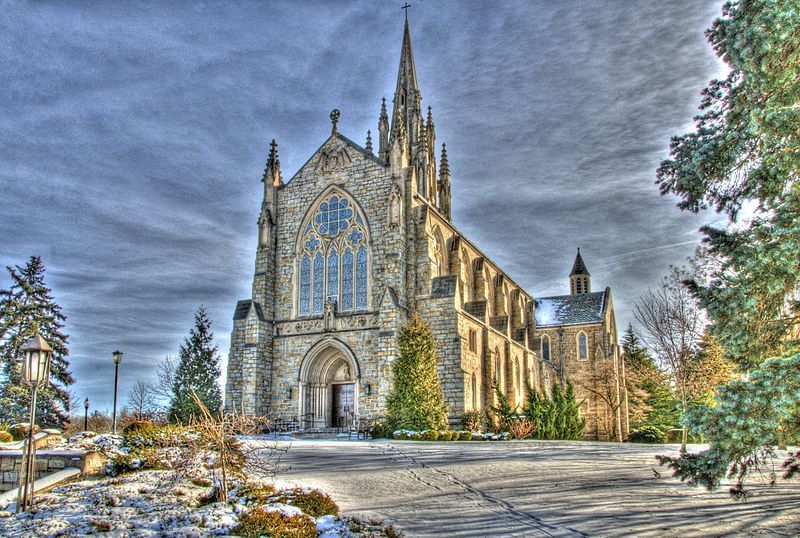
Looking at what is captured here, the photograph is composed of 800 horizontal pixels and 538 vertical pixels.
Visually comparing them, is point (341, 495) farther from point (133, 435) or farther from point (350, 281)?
point (350, 281)

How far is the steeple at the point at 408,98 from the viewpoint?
53.0 meters

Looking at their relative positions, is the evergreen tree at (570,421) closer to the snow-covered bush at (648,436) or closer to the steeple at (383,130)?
the snow-covered bush at (648,436)

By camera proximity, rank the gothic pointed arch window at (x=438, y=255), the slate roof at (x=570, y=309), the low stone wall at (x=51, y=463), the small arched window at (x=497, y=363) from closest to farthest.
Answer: the low stone wall at (x=51, y=463) < the gothic pointed arch window at (x=438, y=255) < the small arched window at (x=497, y=363) < the slate roof at (x=570, y=309)

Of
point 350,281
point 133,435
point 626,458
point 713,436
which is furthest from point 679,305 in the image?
point 133,435

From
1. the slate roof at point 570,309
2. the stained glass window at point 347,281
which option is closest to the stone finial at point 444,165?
the slate roof at point 570,309

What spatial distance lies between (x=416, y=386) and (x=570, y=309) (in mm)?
30217

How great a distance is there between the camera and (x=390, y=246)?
103 ft

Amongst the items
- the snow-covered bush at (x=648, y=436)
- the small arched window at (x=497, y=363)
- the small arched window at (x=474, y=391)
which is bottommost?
the snow-covered bush at (x=648, y=436)

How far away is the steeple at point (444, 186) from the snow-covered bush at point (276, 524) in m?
47.0

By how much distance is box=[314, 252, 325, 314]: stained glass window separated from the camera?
32969mm

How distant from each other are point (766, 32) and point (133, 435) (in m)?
15.3

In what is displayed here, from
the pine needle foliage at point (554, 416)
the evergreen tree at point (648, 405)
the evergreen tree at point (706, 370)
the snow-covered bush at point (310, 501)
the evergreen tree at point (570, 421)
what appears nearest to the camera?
the snow-covered bush at point (310, 501)

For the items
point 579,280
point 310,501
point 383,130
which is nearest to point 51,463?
point 310,501

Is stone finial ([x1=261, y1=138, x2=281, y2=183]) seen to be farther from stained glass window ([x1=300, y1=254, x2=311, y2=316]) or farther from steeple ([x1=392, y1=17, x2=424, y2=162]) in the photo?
steeple ([x1=392, y1=17, x2=424, y2=162])
